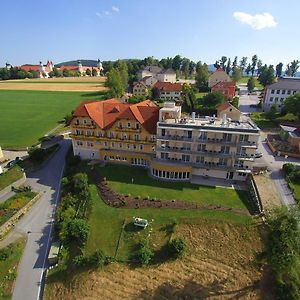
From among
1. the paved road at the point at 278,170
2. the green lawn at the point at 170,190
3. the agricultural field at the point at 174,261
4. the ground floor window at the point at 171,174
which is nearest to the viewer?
the agricultural field at the point at 174,261

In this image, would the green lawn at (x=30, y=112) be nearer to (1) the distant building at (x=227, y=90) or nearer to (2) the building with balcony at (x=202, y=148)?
(2) the building with balcony at (x=202, y=148)

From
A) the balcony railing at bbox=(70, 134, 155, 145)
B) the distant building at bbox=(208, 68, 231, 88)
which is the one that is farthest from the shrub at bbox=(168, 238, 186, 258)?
the distant building at bbox=(208, 68, 231, 88)

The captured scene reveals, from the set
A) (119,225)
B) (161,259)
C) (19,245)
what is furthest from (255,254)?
(19,245)

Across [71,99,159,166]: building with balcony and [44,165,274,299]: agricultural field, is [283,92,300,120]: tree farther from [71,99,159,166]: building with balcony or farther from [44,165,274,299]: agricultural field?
[44,165,274,299]: agricultural field

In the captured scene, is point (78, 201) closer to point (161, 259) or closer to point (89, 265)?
point (89, 265)

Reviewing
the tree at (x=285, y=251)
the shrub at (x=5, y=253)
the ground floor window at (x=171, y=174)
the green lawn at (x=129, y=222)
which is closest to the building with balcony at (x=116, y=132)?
the ground floor window at (x=171, y=174)

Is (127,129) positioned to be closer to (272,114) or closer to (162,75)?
(272,114)

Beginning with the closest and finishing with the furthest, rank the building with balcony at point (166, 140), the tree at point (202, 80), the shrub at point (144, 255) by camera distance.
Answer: the shrub at point (144, 255) < the building with balcony at point (166, 140) < the tree at point (202, 80)
